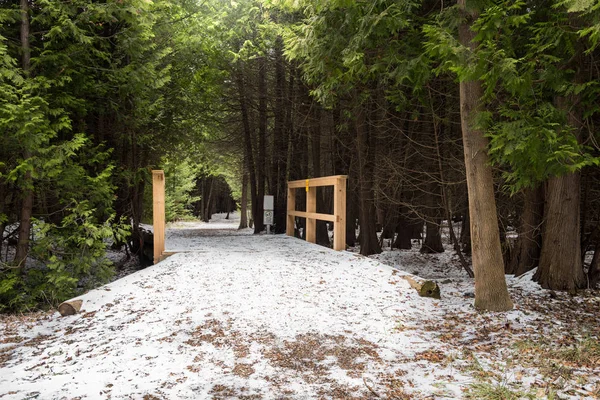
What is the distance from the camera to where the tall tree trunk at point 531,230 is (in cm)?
716

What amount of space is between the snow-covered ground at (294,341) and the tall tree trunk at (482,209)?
0.31 metres

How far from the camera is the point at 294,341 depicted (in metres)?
4.45

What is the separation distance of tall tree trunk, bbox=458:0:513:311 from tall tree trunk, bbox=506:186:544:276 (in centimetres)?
181

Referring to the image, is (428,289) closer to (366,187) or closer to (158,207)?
(366,187)

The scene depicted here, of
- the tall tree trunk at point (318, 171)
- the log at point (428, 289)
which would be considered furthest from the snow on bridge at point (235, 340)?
the tall tree trunk at point (318, 171)

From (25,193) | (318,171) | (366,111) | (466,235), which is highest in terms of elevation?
(366,111)

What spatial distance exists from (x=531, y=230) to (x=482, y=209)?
2.11m

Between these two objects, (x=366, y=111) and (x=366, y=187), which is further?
(x=366, y=187)

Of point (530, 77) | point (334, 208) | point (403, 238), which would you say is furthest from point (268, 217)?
point (530, 77)

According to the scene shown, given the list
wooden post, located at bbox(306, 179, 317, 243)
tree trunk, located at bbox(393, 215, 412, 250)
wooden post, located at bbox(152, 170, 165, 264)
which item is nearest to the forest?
wooden post, located at bbox(152, 170, 165, 264)

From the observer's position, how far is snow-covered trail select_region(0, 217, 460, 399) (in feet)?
11.7

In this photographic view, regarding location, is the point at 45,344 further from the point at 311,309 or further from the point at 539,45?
the point at 539,45

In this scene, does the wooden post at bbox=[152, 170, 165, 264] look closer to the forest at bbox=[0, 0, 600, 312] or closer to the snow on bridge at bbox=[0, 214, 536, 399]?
the forest at bbox=[0, 0, 600, 312]

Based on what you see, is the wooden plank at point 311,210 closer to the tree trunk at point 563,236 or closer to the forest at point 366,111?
the forest at point 366,111
